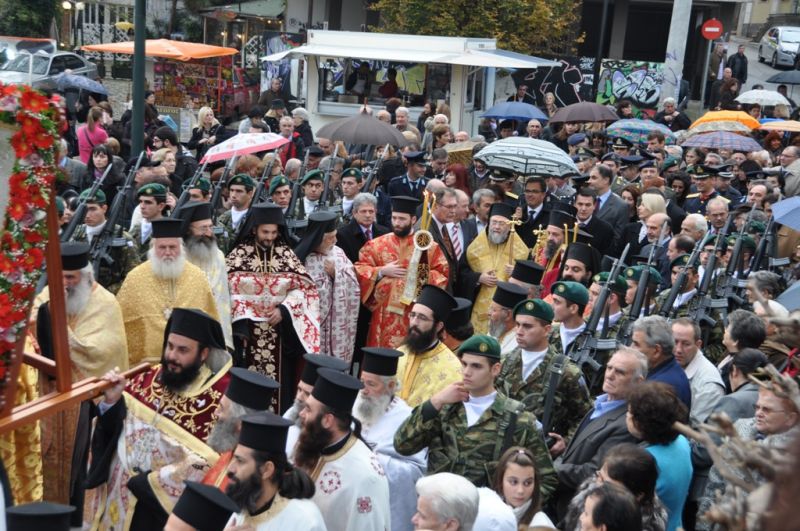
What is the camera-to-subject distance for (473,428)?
5.57 metres

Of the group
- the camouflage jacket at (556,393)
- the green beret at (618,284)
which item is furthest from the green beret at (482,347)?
the green beret at (618,284)

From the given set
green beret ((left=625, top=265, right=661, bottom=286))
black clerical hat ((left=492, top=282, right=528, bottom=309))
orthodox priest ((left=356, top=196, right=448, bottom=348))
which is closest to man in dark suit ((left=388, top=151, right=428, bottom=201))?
orthodox priest ((left=356, top=196, right=448, bottom=348))

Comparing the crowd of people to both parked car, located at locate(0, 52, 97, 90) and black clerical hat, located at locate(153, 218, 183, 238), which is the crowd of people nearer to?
black clerical hat, located at locate(153, 218, 183, 238)

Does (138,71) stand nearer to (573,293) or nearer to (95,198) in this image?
(95,198)

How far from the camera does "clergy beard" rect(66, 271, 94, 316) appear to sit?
6961 millimetres

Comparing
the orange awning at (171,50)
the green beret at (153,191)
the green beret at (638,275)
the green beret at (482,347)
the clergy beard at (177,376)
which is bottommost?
the clergy beard at (177,376)

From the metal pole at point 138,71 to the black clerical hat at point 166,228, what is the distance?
4.99 m

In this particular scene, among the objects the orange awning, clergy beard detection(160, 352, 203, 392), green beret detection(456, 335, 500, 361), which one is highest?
the orange awning

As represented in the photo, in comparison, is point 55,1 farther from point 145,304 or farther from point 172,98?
point 145,304

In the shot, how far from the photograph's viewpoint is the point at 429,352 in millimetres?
6758

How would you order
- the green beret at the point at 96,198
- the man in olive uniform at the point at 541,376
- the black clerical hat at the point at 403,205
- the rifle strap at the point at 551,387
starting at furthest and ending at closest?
the black clerical hat at the point at 403,205 < the green beret at the point at 96,198 < the man in olive uniform at the point at 541,376 < the rifle strap at the point at 551,387

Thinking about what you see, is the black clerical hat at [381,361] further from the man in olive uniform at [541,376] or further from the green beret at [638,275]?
the green beret at [638,275]

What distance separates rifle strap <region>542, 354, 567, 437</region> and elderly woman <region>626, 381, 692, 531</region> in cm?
83

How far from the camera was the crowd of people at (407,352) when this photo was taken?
16.0 feet
